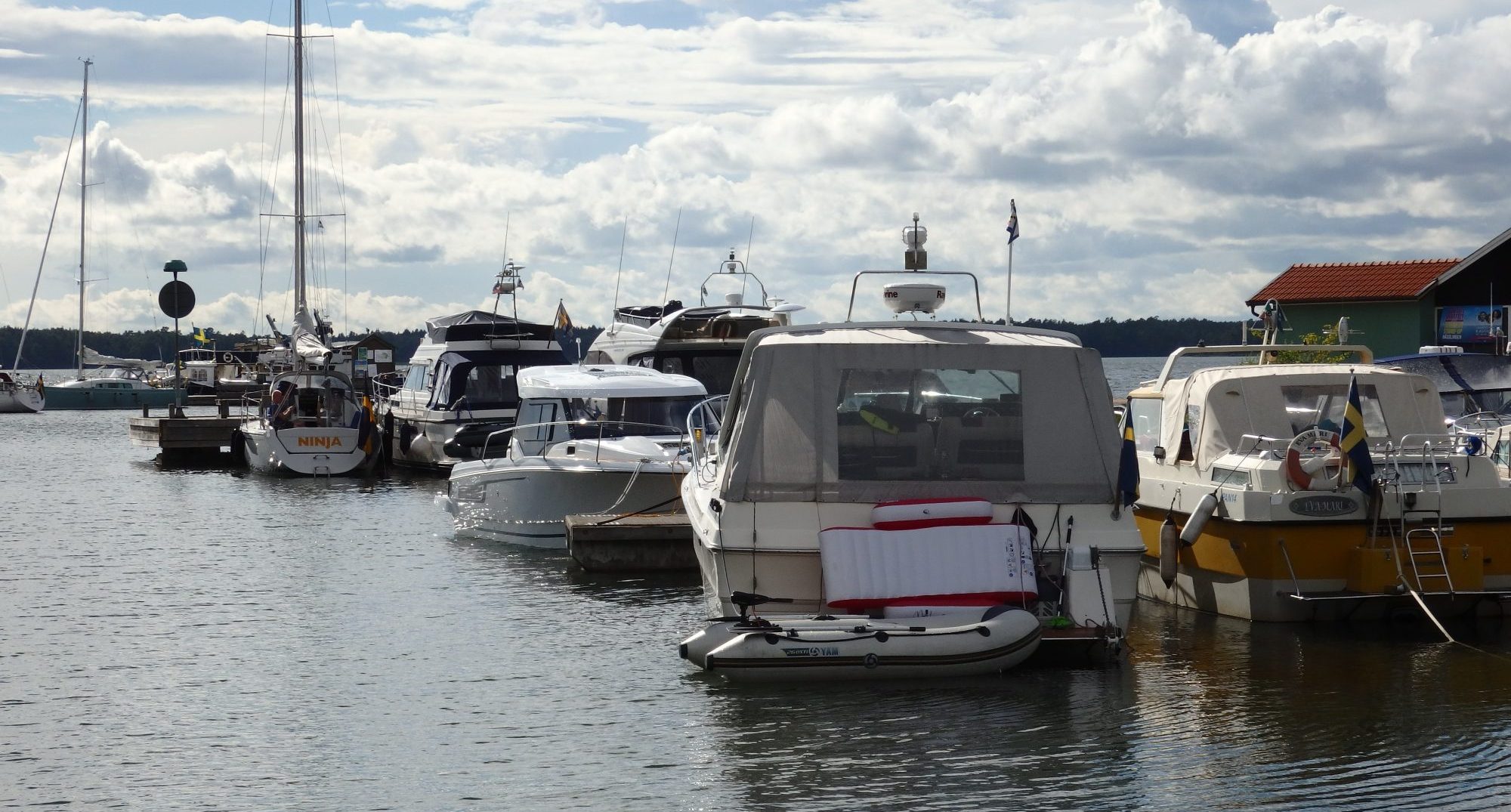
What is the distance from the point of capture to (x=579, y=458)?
19531 mm

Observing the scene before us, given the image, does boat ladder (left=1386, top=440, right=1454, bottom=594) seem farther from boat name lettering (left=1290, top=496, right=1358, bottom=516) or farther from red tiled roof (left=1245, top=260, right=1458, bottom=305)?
red tiled roof (left=1245, top=260, right=1458, bottom=305)

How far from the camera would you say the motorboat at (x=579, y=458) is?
62.0 ft

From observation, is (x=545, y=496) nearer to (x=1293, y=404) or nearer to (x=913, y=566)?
(x=1293, y=404)

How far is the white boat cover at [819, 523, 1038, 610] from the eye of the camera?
10.8 meters


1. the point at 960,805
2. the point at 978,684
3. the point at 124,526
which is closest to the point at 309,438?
the point at 124,526

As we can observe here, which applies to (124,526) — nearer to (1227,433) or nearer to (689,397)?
(689,397)

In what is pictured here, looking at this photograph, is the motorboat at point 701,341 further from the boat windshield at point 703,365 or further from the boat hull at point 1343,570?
the boat hull at point 1343,570

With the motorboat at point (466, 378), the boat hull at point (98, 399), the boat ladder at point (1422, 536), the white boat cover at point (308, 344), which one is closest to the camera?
the boat ladder at point (1422, 536)

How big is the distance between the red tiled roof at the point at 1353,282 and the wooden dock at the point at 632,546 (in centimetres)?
3093

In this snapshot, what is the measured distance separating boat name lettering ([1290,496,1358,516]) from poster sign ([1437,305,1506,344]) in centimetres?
3093

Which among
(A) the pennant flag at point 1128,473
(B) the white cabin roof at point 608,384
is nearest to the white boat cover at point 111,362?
(B) the white cabin roof at point 608,384

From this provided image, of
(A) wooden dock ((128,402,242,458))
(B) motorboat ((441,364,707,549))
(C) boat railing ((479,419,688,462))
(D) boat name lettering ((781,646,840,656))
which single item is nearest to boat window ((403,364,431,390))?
(A) wooden dock ((128,402,242,458))

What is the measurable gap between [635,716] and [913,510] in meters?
2.42

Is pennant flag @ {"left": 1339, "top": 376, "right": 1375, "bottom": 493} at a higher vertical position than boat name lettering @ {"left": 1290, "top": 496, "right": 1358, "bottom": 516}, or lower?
higher
